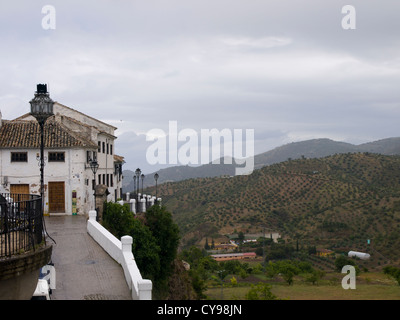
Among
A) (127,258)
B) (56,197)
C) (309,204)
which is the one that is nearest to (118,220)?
(56,197)

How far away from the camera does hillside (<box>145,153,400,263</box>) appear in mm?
59531

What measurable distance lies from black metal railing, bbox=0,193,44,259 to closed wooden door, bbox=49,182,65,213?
18.5 m

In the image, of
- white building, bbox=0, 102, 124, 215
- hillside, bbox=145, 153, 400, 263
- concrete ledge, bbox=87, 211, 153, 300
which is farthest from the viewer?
hillside, bbox=145, 153, 400, 263

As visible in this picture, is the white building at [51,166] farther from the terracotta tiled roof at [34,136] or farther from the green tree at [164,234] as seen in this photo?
the green tree at [164,234]

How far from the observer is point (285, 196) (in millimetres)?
73688

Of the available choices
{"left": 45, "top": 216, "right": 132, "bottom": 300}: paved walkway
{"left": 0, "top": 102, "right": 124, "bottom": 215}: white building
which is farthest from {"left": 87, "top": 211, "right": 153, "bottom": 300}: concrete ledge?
{"left": 0, "top": 102, "right": 124, "bottom": 215}: white building

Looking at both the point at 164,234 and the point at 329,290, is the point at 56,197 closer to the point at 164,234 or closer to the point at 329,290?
the point at 164,234

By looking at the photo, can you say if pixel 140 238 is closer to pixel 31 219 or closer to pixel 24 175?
pixel 24 175

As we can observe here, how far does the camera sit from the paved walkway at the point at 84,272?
1063cm

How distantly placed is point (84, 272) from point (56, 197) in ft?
48.9

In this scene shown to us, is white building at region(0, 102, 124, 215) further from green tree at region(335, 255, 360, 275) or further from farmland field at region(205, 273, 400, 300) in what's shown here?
green tree at region(335, 255, 360, 275)

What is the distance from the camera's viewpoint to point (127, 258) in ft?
38.7
